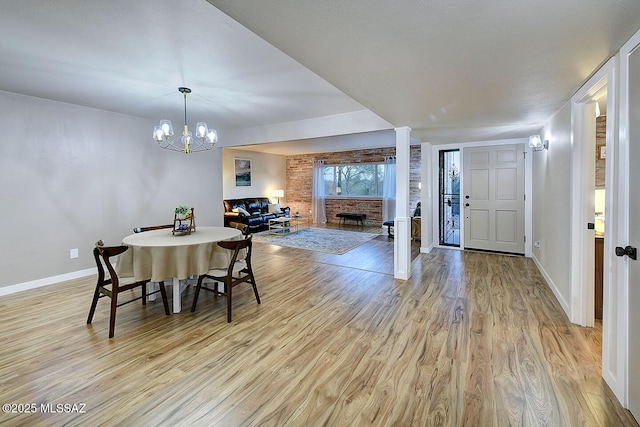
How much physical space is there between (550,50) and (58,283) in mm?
5794

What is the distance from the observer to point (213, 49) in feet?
7.89

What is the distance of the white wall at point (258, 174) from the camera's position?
8.82 metres

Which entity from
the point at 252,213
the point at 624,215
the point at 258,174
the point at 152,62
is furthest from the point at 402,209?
the point at 258,174

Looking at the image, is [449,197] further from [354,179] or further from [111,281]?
[111,281]

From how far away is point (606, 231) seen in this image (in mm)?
1954

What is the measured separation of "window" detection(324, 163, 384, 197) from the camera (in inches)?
386

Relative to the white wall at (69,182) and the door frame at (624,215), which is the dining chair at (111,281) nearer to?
the white wall at (69,182)

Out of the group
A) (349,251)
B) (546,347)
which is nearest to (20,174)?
(349,251)

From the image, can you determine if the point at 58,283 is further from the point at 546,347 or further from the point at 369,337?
the point at 546,347

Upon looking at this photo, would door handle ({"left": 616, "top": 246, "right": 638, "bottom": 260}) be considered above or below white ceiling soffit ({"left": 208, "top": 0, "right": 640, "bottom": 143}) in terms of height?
below

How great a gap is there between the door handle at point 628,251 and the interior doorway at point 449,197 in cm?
453

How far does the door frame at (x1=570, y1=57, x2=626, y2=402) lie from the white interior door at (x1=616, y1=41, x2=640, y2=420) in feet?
0.30

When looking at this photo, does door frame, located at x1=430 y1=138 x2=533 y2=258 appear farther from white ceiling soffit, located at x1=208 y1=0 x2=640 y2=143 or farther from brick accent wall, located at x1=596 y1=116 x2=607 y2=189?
white ceiling soffit, located at x1=208 y1=0 x2=640 y2=143

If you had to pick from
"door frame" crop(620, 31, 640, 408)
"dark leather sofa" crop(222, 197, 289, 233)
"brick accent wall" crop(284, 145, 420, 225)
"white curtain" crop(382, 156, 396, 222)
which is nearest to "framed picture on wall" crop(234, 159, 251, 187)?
"dark leather sofa" crop(222, 197, 289, 233)
